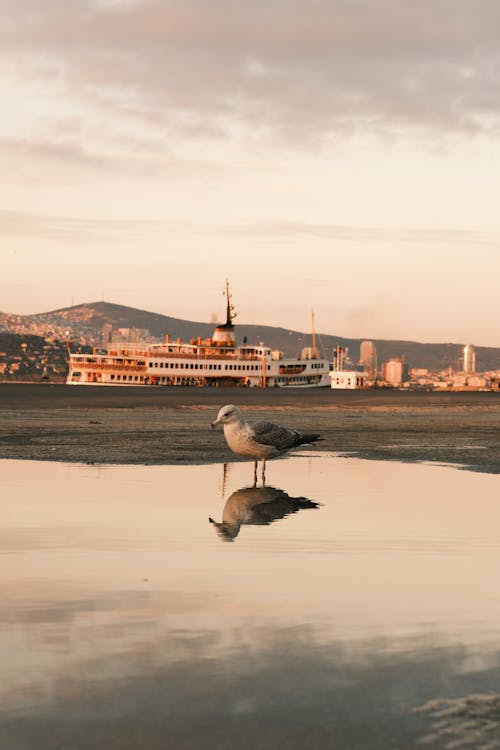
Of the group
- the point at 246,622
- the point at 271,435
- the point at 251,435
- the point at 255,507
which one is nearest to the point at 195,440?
the point at 271,435

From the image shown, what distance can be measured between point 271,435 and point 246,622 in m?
11.3

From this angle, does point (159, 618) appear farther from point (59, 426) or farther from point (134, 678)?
point (59, 426)

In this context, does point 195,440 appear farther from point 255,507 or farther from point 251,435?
point 255,507

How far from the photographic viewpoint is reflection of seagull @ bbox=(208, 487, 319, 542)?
1334cm

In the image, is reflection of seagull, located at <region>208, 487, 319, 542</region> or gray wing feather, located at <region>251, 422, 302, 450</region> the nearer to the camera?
reflection of seagull, located at <region>208, 487, 319, 542</region>

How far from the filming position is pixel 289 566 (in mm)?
10367

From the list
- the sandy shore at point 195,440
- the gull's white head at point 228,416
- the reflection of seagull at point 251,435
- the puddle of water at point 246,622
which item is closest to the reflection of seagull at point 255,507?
the puddle of water at point 246,622

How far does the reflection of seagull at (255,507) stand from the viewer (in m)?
13.3

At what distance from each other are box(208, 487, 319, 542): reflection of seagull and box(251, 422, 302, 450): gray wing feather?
3.89 ft

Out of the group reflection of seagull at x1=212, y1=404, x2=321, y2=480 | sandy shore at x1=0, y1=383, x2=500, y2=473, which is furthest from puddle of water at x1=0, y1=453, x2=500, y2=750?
sandy shore at x1=0, y1=383, x2=500, y2=473

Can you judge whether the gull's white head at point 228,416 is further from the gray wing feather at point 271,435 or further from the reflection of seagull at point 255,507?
the reflection of seagull at point 255,507

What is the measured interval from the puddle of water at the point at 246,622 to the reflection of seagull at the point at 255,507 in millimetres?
50

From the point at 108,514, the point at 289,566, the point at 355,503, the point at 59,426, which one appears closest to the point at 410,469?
the point at 355,503

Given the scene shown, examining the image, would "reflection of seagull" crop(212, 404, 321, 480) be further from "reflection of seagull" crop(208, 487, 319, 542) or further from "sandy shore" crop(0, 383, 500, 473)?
"sandy shore" crop(0, 383, 500, 473)
